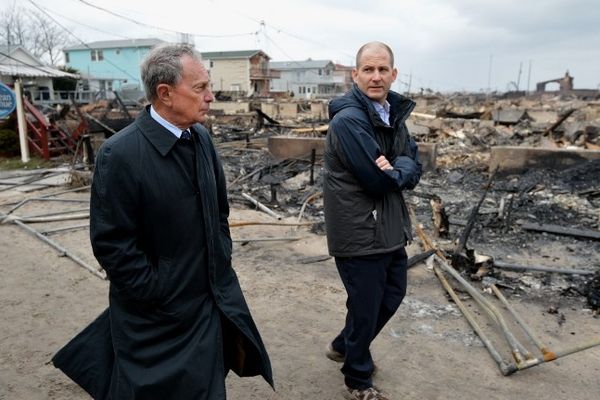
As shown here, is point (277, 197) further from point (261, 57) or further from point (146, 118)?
point (261, 57)

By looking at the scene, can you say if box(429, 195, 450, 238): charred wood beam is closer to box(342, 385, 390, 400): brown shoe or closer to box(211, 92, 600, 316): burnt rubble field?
box(211, 92, 600, 316): burnt rubble field

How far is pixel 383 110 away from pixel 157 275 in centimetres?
173

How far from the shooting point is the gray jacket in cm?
271

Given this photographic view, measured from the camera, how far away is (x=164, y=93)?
2.03m

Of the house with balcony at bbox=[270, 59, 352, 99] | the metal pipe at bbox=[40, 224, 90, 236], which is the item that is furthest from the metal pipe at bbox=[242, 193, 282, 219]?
the house with balcony at bbox=[270, 59, 352, 99]

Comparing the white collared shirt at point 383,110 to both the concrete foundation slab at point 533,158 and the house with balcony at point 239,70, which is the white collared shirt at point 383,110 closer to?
the concrete foundation slab at point 533,158

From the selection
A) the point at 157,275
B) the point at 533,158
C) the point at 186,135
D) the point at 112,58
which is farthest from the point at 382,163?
the point at 112,58

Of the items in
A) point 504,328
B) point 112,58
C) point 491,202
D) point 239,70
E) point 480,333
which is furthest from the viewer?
point 239,70

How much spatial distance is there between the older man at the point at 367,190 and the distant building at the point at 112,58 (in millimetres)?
56172

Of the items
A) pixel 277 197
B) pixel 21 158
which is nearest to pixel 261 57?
pixel 21 158

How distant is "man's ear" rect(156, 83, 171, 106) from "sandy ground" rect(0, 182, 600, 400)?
215 centimetres

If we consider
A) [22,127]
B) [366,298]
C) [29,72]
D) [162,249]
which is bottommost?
[366,298]

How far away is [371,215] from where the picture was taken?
2803 mm

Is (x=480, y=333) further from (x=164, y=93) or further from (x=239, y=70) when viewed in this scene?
(x=239, y=70)
